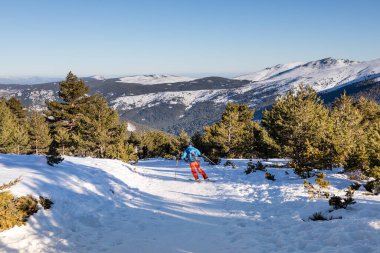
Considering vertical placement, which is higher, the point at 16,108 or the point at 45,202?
the point at 16,108

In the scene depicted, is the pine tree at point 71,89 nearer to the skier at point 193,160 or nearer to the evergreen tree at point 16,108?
the evergreen tree at point 16,108

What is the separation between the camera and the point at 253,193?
13.0 meters

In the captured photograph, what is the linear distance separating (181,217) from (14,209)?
15.4ft

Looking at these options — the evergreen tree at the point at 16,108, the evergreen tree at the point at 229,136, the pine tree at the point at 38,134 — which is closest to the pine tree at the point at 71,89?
the pine tree at the point at 38,134

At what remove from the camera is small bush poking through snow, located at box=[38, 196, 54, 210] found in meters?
9.82

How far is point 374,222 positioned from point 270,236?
2.33 m

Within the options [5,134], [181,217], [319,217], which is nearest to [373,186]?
[319,217]

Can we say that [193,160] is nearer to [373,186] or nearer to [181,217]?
[181,217]

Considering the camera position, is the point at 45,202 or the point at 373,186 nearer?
the point at 45,202

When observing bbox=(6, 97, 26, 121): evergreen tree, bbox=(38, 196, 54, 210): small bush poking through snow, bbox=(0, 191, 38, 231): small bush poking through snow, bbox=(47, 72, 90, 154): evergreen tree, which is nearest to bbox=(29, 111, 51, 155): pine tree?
bbox=(47, 72, 90, 154): evergreen tree

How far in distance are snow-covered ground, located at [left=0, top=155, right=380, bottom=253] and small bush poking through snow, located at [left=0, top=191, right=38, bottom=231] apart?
0.65ft

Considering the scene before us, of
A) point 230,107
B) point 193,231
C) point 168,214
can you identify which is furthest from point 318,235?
point 230,107

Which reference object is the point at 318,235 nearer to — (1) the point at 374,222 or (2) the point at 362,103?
(1) the point at 374,222

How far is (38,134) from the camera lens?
1978 inches
